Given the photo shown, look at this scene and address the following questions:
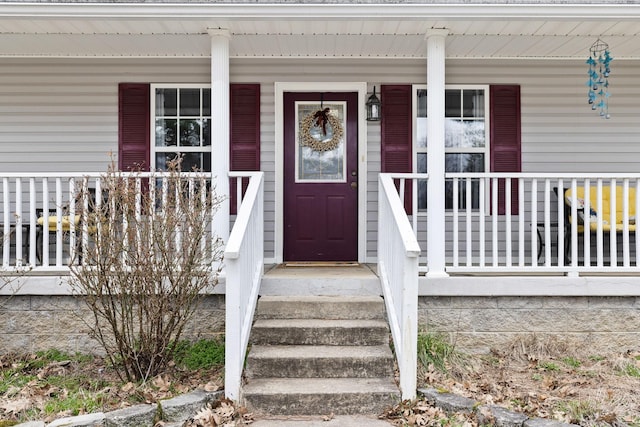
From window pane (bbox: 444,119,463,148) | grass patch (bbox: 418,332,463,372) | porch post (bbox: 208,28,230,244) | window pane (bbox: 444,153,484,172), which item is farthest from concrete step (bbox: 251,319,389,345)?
window pane (bbox: 444,119,463,148)

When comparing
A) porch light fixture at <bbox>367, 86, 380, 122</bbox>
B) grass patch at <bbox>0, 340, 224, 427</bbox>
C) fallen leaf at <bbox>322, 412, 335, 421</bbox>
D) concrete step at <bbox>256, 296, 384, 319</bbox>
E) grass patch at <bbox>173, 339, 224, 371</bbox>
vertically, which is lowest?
fallen leaf at <bbox>322, 412, 335, 421</bbox>

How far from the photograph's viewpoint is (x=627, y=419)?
11.2 ft

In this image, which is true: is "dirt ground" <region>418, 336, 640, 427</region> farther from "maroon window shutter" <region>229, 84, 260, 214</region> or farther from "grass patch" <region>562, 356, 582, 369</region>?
"maroon window shutter" <region>229, 84, 260, 214</region>

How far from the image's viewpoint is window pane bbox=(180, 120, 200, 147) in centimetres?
617

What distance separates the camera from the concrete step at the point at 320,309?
14.6 ft

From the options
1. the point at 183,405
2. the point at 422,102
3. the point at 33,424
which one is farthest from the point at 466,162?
the point at 33,424

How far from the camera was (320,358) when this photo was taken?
3996 millimetres

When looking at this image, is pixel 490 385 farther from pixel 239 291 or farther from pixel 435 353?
pixel 239 291

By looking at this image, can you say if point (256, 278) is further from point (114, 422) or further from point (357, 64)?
point (357, 64)

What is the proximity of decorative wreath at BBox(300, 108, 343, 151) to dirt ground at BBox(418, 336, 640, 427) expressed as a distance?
2768mm

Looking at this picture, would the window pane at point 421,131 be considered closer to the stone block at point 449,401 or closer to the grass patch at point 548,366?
the grass patch at point 548,366

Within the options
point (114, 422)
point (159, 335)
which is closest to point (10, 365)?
point (159, 335)

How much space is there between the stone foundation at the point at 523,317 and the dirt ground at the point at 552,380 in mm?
121

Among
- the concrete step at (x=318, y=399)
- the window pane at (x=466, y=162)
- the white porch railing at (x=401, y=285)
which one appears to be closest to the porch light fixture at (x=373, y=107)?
the window pane at (x=466, y=162)
